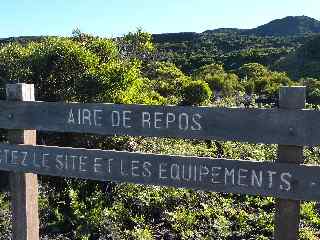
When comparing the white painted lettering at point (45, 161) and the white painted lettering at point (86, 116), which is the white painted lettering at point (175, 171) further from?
the white painted lettering at point (45, 161)

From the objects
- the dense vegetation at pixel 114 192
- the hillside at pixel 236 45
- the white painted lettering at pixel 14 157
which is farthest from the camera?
the hillside at pixel 236 45

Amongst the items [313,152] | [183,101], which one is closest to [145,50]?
[183,101]

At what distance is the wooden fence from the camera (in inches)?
173

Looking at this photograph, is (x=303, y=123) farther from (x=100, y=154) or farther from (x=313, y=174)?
(x=100, y=154)

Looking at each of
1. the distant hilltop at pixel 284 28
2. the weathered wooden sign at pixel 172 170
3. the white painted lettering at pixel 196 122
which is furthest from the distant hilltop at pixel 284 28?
the white painted lettering at pixel 196 122

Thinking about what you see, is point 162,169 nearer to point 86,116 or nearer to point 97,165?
point 97,165

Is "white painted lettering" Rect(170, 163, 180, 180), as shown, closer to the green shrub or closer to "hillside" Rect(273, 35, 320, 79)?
the green shrub

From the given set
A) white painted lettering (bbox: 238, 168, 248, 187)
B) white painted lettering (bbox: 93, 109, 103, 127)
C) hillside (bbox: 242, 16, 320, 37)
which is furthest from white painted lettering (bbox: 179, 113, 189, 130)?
hillside (bbox: 242, 16, 320, 37)

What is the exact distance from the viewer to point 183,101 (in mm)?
21469

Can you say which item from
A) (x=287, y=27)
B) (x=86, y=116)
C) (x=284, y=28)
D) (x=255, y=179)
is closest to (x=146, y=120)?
(x=86, y=116)

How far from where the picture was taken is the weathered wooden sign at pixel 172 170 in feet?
14.4

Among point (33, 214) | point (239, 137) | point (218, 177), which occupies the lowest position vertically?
point (33, 214)

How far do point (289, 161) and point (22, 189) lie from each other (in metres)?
2.48

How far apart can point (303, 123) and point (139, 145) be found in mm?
5948
